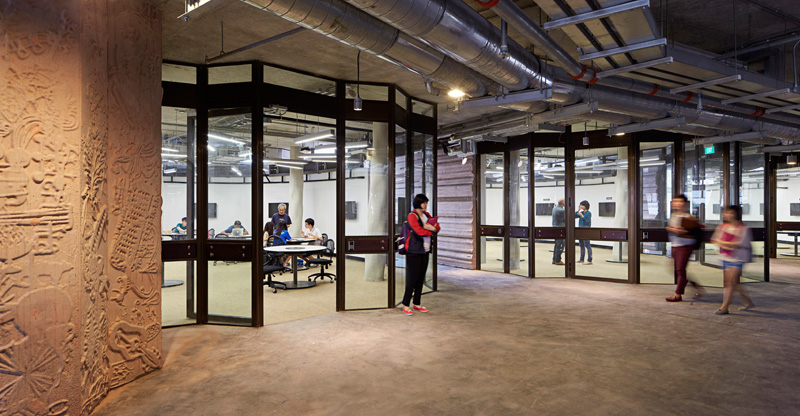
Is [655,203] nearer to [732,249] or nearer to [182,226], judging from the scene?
[732,249]

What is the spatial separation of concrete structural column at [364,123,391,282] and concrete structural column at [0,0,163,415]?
3.46 m

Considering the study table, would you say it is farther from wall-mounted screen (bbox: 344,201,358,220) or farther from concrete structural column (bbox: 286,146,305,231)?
concrete structural column (bbox: 286,146,305,231)

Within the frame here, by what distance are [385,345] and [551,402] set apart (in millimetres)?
1876

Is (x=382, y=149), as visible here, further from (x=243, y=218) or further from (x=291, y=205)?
(x=291, y=205)

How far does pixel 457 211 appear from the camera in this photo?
10.6 meters

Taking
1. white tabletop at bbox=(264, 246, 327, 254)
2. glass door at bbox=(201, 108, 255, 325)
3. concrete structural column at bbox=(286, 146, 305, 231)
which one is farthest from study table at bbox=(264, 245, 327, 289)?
concrete structural column at bbox=(286, 146, 305, 231)

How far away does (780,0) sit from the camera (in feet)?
13.5

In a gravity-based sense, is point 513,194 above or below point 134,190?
above

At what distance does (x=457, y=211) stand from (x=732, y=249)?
18.8 ft

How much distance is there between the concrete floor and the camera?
10.5ft

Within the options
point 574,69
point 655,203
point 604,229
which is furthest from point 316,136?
point 655,203

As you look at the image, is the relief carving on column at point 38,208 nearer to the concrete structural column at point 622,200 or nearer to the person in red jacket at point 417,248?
the person in red jacket at point 417,248

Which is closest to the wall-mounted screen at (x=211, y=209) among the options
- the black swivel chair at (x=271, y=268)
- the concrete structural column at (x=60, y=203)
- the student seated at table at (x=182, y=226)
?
the student seated at table at (x=182, y=226)

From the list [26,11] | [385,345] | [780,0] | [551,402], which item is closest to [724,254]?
[780,0]
